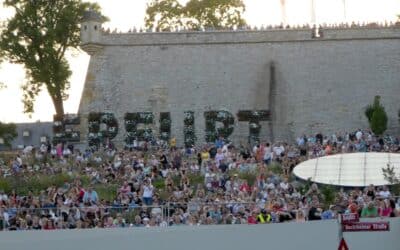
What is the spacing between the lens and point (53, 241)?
1212 inches

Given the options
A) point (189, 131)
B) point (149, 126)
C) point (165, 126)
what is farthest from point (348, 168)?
point (149, 126)

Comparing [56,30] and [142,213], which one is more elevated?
[56,30]

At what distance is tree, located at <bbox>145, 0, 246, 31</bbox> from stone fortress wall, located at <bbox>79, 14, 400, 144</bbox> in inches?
527

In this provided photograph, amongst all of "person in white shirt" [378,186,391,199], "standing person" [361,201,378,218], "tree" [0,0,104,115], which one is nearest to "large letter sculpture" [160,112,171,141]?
"tree" [0,0,104,115]

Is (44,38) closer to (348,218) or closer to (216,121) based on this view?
(216,121)

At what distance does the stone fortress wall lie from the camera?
52344 millimetres

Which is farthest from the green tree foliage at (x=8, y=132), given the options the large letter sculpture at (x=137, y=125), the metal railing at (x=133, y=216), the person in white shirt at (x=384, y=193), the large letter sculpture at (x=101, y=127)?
the person in white shirt at (x=384, y=193)

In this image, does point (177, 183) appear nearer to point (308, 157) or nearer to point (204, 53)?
point (308, 157)

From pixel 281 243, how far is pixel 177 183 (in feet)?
34.5

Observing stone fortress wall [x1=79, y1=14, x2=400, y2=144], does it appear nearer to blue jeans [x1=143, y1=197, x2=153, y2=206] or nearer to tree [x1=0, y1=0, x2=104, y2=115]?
tree [x1=0, y1=0, x2=104, y2=115]

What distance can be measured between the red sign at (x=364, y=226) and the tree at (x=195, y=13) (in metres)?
40.7

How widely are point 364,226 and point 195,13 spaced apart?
42.7 metres

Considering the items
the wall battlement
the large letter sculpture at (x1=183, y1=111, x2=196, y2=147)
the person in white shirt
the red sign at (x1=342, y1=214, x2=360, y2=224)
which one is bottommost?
the person in white shirt

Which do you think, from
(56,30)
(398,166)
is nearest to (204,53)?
(56,30)
